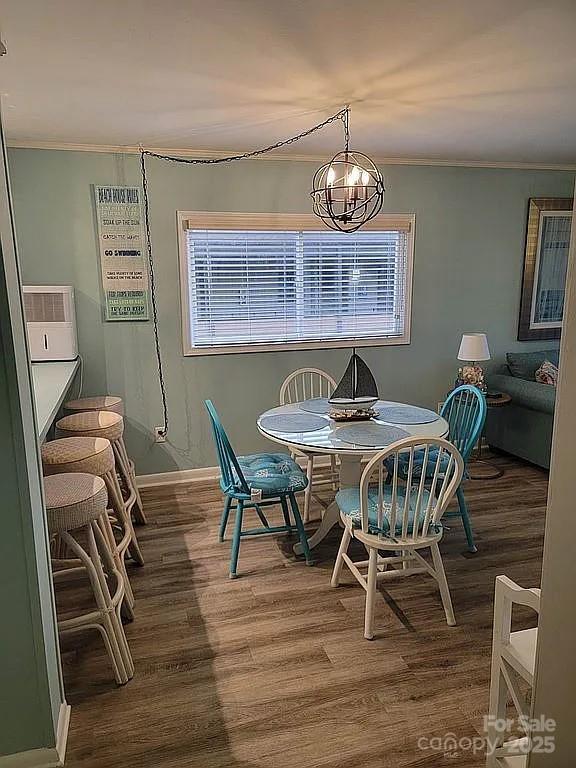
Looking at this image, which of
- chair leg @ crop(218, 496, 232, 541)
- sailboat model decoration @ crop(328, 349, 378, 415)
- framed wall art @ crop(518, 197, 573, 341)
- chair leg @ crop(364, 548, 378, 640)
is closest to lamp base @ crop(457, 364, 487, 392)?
framed wall art @ crop(518, 197, 573, 341)

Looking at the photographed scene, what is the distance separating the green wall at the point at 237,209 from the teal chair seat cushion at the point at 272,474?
3.38 ft

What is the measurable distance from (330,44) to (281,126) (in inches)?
50.5

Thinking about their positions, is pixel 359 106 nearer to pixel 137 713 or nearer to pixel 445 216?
pixel 445 216

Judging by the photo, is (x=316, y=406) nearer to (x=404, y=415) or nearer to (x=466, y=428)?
(x=404, y=415)

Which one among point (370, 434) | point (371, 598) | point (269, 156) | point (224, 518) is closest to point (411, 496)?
point (370, 434)

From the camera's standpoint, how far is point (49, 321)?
3.65m

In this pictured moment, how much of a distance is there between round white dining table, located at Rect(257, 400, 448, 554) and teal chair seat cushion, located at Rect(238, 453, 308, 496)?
150mm

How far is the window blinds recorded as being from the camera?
420 centimetres

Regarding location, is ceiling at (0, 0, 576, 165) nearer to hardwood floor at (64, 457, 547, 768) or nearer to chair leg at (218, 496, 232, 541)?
chair leg at (218, 496, 232, 541)

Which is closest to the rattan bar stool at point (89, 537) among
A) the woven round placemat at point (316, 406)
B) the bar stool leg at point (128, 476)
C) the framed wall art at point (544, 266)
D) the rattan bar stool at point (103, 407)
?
the bar stool leg at point (128, 476)

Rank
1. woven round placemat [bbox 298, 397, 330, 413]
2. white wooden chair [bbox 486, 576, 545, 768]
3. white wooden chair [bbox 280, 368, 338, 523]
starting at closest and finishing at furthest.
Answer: white wooden chair [bbox 486, 576, 545, 768]
woven round placemat [bbox 298, 397, 330, 413]
white wooden chair [bbox 280, 368, 338, 523]

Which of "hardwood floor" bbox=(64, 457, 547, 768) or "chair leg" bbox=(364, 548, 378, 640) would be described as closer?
"hardwood floor" bbox=(64, 457, 547, 768)

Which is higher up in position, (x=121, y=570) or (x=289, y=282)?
(x=289, y=282)

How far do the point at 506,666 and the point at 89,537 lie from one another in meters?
1.53
